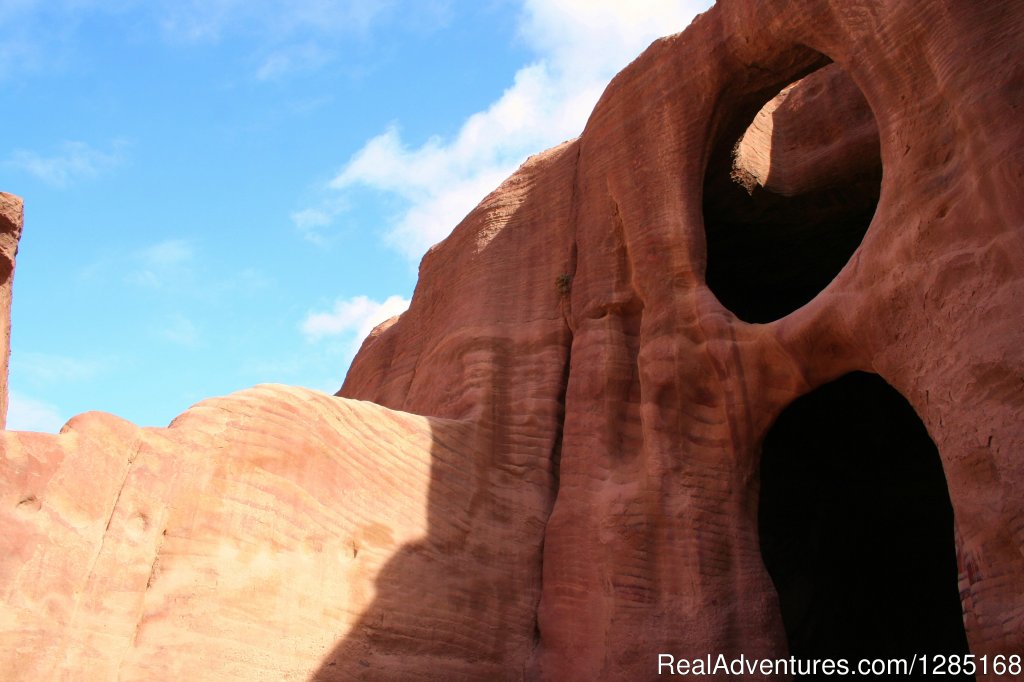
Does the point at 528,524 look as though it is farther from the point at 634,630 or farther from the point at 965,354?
the point at 965,354

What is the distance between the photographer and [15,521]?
19.7ft

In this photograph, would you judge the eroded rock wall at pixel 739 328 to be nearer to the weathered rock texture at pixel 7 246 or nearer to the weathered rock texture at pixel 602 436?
the weathered rock texture at pixel 602 436

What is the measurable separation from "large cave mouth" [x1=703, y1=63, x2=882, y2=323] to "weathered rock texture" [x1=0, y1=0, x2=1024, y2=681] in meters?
0.05

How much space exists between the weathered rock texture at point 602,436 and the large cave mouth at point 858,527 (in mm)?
2386

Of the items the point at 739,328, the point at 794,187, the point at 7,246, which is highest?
the point at 794,187

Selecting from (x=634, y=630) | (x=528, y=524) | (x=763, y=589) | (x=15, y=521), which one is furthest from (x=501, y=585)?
(x=15, y=521)

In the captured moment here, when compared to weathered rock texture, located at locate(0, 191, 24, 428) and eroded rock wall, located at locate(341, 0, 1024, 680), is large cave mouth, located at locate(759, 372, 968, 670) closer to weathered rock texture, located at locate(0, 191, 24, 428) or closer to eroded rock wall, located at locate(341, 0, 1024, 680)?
eroded rock wall, located at locate(341, 0, 1024, 680)

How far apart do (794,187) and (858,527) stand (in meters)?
4.18

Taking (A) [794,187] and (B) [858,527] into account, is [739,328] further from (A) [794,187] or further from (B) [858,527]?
(B) [858,527]

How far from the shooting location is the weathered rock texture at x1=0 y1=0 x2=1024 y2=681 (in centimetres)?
603

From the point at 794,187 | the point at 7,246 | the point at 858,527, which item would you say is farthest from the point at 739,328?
the point at 7,246

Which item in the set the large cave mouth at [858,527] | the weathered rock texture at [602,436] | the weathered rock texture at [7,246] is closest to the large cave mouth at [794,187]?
the weathered rock texture at [602,436]

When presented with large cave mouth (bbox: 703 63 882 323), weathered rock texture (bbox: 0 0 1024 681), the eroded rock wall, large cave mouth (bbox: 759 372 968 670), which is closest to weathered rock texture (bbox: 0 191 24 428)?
weathered rock texture (bbox: 0 0 1024 681)

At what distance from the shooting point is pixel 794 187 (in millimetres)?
10320
